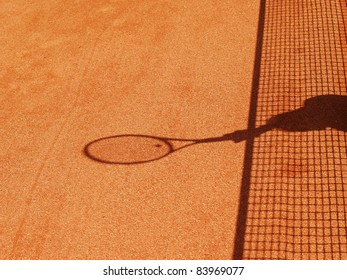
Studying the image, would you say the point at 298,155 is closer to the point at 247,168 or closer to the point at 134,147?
the point at 247,168

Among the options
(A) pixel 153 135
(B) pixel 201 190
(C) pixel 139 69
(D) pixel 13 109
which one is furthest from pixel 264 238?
(D) pixel 13 109

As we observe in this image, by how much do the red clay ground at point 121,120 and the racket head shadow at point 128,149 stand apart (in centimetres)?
15

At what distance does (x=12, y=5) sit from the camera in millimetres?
13523

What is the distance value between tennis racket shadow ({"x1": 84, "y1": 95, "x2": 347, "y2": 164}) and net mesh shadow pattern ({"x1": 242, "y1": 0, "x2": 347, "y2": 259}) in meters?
0.11

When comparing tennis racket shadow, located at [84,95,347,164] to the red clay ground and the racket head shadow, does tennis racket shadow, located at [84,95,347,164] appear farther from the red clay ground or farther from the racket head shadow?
the red clay ground

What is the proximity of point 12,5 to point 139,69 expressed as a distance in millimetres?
5511

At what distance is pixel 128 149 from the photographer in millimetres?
8117

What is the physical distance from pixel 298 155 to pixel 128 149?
2.66 m

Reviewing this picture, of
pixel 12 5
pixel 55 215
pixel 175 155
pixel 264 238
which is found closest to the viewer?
pixel 264 238

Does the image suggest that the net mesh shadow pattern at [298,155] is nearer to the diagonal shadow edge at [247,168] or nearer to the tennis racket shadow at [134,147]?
the diagonal shadow edge at [247,168]

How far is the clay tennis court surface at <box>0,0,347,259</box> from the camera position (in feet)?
22.1
